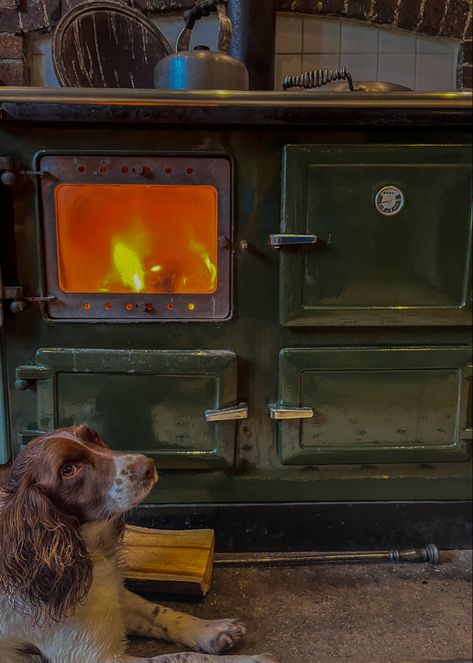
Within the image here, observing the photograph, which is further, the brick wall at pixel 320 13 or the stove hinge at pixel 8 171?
the brick wall at pixel 320 13

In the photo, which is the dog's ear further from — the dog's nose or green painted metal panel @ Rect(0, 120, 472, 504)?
green painted metal panel @ Rect(0, 120, 472, 504)

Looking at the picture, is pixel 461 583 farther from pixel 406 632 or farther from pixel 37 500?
pixel 37 500

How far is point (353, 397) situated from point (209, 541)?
703 millimetres

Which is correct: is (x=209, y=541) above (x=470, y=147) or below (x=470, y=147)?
below

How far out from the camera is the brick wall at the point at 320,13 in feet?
8.09

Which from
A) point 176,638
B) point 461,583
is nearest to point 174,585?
point 176,638

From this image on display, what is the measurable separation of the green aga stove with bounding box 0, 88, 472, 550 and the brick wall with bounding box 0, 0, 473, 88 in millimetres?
1161

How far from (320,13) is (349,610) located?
8.50ft

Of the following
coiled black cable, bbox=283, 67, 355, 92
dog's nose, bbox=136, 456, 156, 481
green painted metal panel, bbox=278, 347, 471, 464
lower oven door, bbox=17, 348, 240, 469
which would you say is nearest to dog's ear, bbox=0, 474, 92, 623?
dog's nose, bbox=136, 456, 156, 481

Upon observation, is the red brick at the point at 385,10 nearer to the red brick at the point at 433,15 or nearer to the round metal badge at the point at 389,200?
the red brick at the point at 433,15

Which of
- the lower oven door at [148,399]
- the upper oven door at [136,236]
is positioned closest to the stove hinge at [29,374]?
the lower oven door at [148,399]

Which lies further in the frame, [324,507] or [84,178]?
[324,507]

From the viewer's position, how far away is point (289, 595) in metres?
1.74

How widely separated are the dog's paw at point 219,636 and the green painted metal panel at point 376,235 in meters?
0.94
